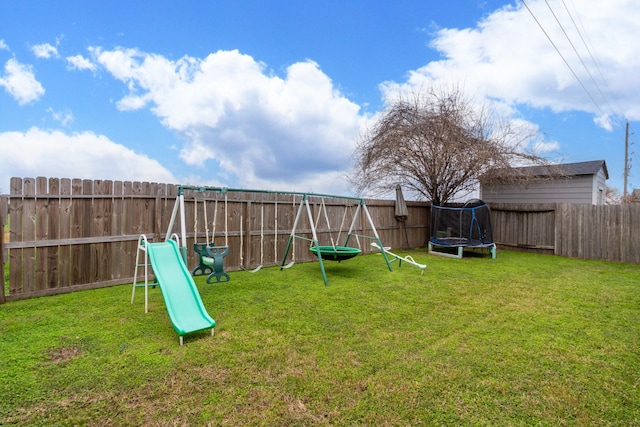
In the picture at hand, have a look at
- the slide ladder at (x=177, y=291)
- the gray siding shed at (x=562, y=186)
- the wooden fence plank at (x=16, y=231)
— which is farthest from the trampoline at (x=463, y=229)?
the wooden fence plank at (x=16, y=231)

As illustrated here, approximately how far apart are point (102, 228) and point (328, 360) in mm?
4241

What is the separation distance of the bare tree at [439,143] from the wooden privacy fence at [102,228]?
4193 millimetres

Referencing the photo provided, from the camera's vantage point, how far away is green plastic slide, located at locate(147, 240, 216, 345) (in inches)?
117

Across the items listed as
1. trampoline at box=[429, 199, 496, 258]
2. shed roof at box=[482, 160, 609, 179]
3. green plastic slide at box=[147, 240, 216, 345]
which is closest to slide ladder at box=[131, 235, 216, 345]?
green plastic slide at box=[147, 240, 216, 345]

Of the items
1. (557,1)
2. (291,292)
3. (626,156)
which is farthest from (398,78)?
(626,156)

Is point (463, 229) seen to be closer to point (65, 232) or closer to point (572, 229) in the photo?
point (572, 229)

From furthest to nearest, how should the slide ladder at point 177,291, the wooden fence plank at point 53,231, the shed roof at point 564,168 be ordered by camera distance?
the shed roof at point 564,168
the wooden fence plank at point 53,231
the slide ladder at point 177,291

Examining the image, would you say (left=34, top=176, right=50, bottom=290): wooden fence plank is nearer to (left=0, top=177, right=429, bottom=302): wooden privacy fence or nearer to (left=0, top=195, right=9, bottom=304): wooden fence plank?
(left=0, top=177, right=429, bottom=302): wooden privacy fence

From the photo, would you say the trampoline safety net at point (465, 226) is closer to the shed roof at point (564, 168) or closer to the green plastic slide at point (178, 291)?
the shed roof at point (564, 168)

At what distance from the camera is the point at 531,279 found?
575 centimetres

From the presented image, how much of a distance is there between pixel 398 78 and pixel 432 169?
9.81 feet

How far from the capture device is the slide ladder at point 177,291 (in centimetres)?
296

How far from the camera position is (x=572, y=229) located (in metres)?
8.70

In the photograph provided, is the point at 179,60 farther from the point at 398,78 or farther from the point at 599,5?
the point at 599,5
